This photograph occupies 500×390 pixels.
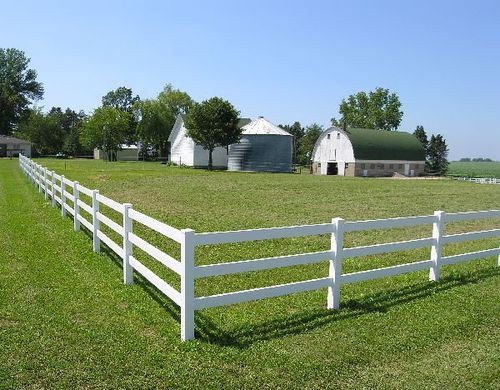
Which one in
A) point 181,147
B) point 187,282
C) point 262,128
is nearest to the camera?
point 187,282

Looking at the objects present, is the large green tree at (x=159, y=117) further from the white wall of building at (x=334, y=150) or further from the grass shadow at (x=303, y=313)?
the grass shadow at (x=303, y=313)

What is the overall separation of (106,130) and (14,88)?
24.2 metres

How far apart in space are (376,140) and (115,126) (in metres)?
46.8

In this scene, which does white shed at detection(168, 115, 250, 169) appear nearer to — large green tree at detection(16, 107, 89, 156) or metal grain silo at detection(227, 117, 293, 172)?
metal grain silo at detection(227, 117, 293, 172)

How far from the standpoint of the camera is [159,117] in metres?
85.7

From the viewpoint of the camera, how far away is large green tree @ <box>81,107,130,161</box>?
84375mm

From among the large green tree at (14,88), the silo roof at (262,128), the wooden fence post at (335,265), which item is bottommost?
the wooden fence post at (335,265)

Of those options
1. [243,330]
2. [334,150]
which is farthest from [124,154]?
[243,330]

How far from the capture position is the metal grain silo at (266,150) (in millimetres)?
60250

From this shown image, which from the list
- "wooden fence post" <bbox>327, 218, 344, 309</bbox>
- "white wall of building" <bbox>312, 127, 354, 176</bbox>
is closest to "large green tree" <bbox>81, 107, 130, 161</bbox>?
"white wall of building" <bbox>312, 127, 354, 176</bbox>

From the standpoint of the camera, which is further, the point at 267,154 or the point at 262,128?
the point at 262,128

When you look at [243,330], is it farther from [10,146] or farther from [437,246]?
[10,146]

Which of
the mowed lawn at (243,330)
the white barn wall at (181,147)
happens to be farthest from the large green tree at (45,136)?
the mowed lawn at (243,330)

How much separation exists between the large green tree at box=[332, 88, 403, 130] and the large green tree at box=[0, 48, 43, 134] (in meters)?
64.6
